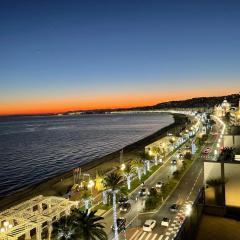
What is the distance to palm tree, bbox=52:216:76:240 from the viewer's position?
79.4 ft

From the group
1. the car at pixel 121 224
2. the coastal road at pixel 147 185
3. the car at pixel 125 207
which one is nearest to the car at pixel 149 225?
the car at pixel 121 224

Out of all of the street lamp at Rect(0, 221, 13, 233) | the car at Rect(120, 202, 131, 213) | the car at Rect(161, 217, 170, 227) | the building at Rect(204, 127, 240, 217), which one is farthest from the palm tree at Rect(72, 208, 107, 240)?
the car at Rect(120, 202, 131, 213)

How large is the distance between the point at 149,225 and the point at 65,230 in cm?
1403

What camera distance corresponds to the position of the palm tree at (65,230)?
24.2 metres

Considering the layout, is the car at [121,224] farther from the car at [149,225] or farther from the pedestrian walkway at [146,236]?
the car at [149,225]

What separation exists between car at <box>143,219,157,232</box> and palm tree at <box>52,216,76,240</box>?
13.2 meters

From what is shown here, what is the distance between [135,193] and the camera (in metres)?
50.2

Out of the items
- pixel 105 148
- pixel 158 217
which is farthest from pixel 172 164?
pixel 105 148

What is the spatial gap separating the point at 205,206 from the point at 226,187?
4.64m

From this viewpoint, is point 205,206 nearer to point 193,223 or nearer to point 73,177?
point 193,223

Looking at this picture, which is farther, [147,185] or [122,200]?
[147,185]

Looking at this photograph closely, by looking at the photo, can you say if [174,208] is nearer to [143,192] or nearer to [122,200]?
[122,200]

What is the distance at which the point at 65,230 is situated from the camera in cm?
2441

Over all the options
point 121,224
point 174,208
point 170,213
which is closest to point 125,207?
point 121,224
